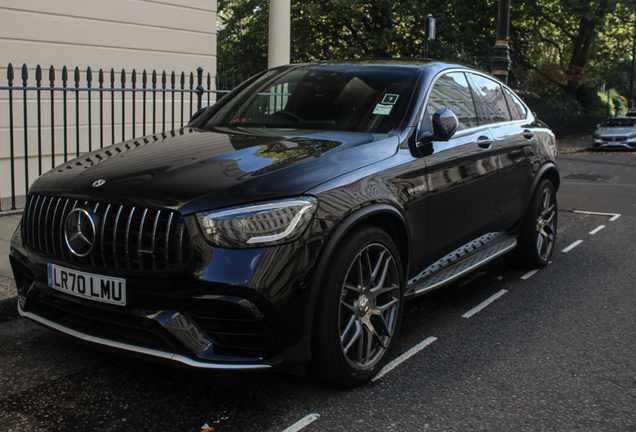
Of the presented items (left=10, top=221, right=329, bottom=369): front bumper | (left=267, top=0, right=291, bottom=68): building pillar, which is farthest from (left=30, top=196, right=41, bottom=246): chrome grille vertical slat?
(left=267, top=0, right=291, bottom=68): building pillar

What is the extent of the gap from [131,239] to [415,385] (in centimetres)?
157

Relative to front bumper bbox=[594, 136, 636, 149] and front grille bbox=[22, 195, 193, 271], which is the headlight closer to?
front grille bbox=[22, 195, 193, 271]

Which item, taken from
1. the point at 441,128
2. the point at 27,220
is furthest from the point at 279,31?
the point at 27,220

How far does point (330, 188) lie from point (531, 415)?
138 centimetres

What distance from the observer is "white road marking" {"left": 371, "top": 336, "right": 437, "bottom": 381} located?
11.2ft

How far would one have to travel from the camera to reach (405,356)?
3.63m

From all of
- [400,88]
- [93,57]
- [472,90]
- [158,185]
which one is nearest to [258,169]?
[158,185]

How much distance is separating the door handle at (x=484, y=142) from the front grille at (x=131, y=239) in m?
2.47

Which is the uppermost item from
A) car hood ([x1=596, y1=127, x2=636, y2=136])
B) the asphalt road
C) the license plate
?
car hood ([x1=596, y1=127, x2=636, y2=136])

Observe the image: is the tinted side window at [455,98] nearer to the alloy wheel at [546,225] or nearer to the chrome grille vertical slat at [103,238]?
the alloy wheel at [546,225]

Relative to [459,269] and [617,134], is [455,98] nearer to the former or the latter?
[459,269]

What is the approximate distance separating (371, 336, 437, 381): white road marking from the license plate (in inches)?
53.8

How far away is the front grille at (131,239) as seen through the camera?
2721 mm

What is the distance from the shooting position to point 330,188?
2.99m
